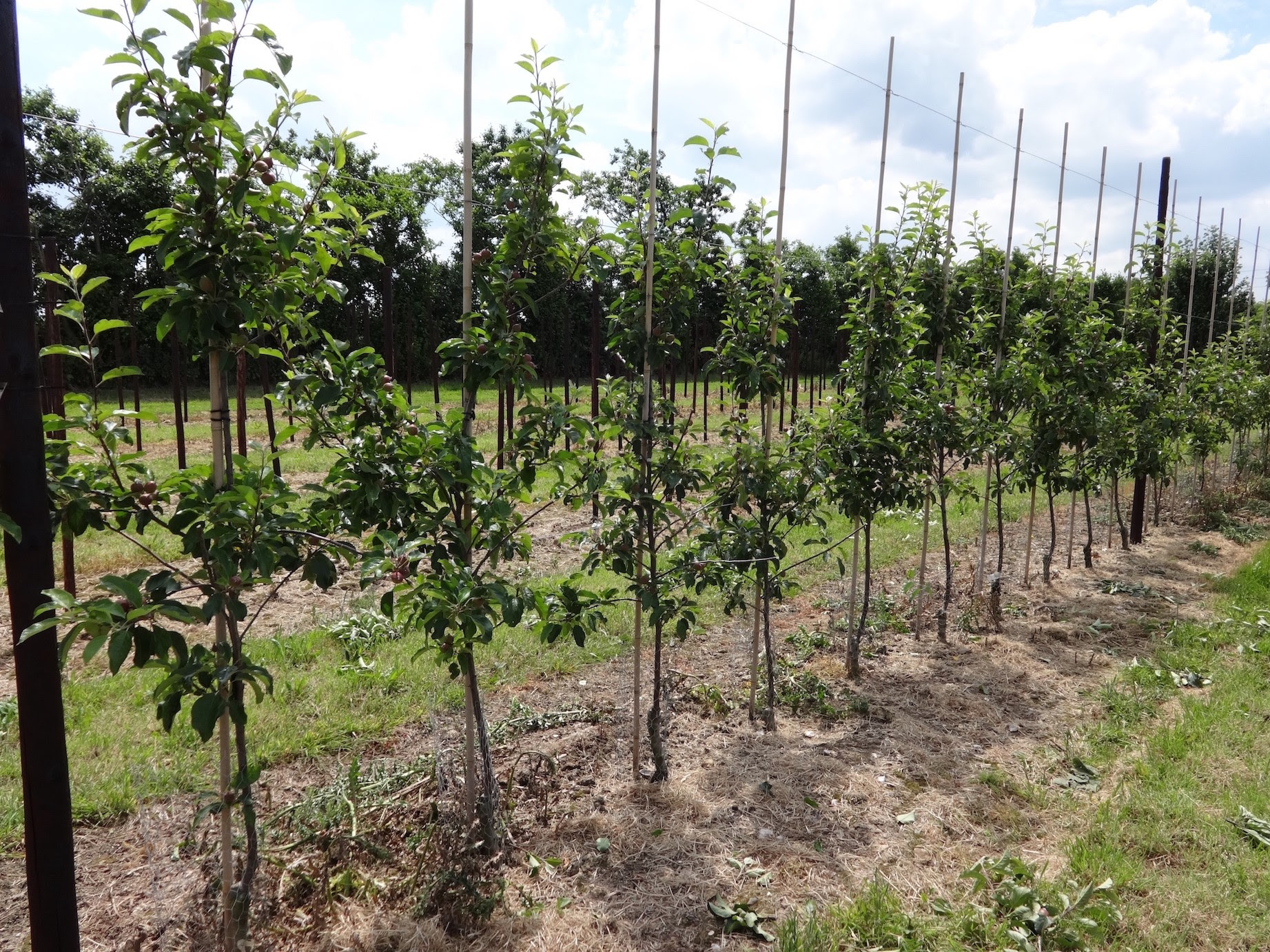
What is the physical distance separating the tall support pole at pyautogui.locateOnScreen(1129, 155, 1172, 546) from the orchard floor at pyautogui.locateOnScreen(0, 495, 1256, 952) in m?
4.23

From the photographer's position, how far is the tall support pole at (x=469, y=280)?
9.09 ft

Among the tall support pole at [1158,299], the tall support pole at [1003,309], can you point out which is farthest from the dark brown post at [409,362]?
the tall support pole at [1158,299]

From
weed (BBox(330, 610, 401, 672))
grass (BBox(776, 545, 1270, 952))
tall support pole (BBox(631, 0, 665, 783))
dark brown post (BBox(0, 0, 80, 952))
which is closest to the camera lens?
dark brown post (BBox(0, 0, 80, 952))

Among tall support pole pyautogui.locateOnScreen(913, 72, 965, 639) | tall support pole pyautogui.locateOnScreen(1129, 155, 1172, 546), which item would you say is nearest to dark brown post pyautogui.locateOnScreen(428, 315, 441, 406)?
tall support pole pyautogui.locateOnScreen(913, 72, 965, 639)

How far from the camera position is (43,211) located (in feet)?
57.9

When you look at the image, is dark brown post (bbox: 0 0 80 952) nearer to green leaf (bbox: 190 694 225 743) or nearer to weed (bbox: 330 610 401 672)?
green leaf (bbox: 190 694 225 743)

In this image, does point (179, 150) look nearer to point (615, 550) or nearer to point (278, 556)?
point (278, 556)

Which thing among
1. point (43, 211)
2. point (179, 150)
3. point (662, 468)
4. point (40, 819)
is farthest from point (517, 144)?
point (43, 211)

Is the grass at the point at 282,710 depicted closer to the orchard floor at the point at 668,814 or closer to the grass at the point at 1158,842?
the orchard floor at the point at 668,814

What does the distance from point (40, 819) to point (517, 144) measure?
258 centimetres

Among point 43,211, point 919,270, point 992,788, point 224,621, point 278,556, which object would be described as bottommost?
point 992,788

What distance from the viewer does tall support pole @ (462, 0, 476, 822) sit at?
2770mm

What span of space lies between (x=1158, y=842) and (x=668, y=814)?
6.74ft

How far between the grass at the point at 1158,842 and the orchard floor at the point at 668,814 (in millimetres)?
149
